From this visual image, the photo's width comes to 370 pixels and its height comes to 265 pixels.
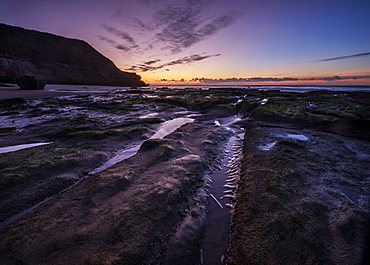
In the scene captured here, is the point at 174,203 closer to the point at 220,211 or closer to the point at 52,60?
the point at 220,211

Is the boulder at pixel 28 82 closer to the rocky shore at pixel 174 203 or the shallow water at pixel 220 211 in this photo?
the rocky shore at pixel 174 203

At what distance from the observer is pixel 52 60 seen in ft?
268

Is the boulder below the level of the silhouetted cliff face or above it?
below

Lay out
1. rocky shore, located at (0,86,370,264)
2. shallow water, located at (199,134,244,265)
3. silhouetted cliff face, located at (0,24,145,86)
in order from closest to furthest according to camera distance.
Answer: rocky shore, located at (0,86,370,264) → shallow water, located at (199,134,244,265) → silhouetted cliff face, located at (0,24,145,86)

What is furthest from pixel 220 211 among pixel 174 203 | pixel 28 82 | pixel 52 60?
pixel 52 60

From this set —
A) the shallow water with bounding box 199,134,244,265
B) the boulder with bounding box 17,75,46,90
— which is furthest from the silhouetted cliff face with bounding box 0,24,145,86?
the shallow water with bounding box 199,134,244,265

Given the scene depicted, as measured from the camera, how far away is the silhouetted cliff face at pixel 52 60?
59.2 meters

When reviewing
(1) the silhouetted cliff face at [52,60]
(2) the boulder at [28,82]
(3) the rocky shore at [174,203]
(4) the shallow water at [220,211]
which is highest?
(1) the silhouetted cliff face at [52,60]

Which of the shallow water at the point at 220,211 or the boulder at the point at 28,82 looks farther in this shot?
the boulder at the point at 28,82

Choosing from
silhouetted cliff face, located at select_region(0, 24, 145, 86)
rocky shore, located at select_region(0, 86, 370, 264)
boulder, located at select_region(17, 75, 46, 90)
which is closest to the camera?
rocky shore, located at select_region(0, 86, 370, 264)

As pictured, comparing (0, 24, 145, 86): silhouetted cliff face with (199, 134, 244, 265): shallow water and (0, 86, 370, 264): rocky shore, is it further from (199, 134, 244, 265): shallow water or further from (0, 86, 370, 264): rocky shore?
(199, 134, 244, 265): shallow water

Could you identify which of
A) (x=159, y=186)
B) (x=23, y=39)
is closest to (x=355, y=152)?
(x=159, y=186)

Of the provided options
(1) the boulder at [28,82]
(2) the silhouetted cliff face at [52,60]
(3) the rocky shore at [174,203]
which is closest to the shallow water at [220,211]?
Result: (3) the rocky shore at [174,203]

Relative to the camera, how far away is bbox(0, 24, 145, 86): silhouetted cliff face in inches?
2333
